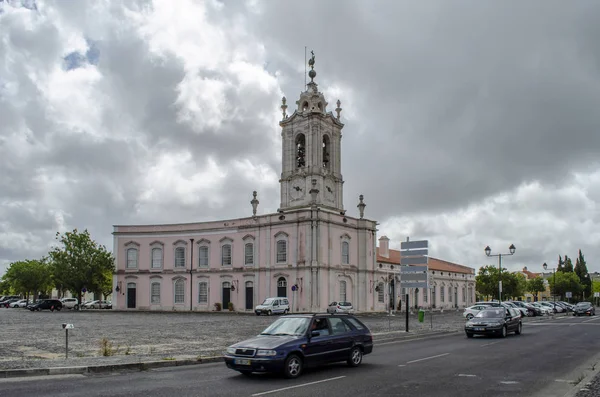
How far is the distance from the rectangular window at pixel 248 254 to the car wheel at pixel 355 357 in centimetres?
4299

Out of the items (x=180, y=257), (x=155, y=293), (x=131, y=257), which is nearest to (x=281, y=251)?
(x=180, y=257)

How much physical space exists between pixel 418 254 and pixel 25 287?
74422 millimetres

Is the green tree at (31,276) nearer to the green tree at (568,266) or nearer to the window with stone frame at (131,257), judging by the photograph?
the window with stone frame at (131,257)

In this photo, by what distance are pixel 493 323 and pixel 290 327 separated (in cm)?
1417

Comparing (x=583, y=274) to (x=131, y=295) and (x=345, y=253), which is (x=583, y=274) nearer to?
(x=345, y=253)

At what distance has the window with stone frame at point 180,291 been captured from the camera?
6138 cm

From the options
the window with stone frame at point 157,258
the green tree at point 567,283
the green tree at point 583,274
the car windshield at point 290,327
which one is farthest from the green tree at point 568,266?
the car windshield at point 290,327

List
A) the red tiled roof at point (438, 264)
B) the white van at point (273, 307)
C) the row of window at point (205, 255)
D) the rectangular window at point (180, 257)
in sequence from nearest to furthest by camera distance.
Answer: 1. the white van at point (273, 307)
2. the row of window at point (205, 255)
3. the rectangular window at point (180, 257)
4. the red tiled roof at point (438, 264)

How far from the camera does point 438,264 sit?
80375 mm

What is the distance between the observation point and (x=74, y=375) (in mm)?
13969

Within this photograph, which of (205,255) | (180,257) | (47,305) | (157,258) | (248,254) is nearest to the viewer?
(248,254)

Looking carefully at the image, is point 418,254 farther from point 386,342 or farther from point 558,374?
point 558,374

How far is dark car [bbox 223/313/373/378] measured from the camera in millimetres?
12883

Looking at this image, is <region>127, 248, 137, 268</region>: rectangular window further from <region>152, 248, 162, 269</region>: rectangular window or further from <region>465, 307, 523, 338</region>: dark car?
<region>465, 307, 523, 338</region>: dark car
